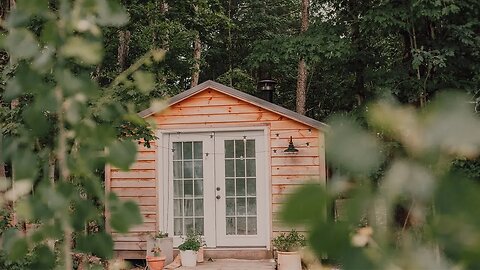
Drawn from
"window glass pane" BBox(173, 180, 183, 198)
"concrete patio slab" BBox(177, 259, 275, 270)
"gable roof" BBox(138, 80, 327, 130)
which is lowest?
"concrete patio slab" BBox(177, 259, 275, 270)

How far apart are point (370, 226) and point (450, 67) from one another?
766cm

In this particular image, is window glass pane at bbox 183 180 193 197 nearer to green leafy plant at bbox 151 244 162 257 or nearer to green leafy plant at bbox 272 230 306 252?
green leafy plant at bbox 151 244 162 257

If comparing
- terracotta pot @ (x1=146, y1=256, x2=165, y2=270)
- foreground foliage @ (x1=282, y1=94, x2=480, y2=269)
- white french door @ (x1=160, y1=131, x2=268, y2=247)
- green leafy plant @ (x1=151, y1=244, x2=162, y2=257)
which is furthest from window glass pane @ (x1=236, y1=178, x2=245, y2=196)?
foreground foliage @ (x1=282, y1=94, x2=480, y2=269)

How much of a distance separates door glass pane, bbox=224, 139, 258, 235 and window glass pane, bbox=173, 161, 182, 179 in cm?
66

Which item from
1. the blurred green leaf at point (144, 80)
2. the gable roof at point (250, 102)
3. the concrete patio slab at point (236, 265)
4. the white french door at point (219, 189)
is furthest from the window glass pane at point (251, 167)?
the blurred green leaf at point (144, 80)

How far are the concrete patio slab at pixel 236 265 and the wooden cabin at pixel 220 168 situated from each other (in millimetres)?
248

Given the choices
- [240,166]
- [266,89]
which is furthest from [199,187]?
[266,89]

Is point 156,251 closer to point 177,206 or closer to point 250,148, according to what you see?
point 177,206

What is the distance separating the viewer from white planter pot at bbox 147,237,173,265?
734cm

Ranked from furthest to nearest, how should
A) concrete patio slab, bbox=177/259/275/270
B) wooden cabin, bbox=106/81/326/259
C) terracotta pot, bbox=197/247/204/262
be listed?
wooden cabin, bbox=106/81/326/259, terracotta pot, bbox=197/247/204/262, concrete patio slab, bbox=177/259/275/270

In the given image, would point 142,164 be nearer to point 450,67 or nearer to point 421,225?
point 450,67

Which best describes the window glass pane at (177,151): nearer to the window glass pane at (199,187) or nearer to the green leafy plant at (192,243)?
the window glass pane at (199,187)

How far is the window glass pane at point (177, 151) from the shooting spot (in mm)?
7844

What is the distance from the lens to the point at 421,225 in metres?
0.50
